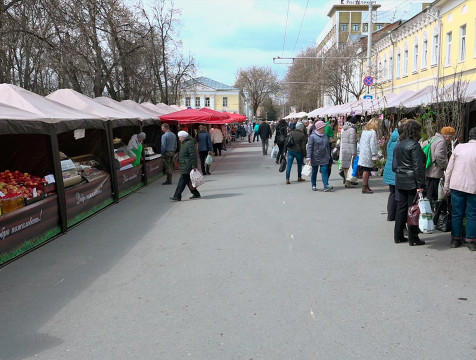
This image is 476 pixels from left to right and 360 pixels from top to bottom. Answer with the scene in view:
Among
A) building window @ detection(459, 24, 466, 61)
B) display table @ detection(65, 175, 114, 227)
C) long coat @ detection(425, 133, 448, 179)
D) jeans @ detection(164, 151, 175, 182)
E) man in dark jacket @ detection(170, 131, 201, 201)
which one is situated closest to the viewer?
long coat @ detection(425, 133, 448, 179)

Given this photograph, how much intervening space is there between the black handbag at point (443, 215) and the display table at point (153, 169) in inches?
349

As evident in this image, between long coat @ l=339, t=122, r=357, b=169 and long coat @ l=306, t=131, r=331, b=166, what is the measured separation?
529 millimetres

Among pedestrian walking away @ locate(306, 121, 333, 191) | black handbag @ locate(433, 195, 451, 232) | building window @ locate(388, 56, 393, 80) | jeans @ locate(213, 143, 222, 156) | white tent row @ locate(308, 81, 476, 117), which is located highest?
building window @ locate(388, 56, 393, 80)

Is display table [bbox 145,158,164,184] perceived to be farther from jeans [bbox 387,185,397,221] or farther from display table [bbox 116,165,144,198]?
jeans [bbox 387,185,397,221]

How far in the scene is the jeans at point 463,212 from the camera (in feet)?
18.4

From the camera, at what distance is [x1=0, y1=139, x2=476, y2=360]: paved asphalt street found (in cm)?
349

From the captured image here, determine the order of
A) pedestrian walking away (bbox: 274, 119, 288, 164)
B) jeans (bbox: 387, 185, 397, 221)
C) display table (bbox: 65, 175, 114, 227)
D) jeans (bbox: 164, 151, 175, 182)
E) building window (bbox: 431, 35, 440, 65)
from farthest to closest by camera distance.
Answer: building window (bbox: 431, 35, 440, 65) → pedestrian walking away (bbox: 274, 119, 288, 164) → jeans (bbox: 164, 151, 175, 182) → display table (bbox: 65, 175, 114, 227) → jeans (bbox: 387, 185, 397, 221)

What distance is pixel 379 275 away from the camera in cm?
498

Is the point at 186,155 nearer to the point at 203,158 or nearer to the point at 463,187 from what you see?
the point at 203,158

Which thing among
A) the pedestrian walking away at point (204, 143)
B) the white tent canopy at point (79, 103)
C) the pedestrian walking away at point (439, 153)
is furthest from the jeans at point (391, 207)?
the pedestrian walking away at point (204, 143)

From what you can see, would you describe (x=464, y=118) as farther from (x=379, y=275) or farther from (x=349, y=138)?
(x=379, y=275)

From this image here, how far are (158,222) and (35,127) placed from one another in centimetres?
263

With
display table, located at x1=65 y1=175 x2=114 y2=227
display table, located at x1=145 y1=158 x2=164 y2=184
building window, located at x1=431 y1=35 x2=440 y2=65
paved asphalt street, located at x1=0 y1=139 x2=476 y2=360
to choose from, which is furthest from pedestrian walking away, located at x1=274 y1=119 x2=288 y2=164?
building window, located at x1=431 y1=35 x2=440 y2=65

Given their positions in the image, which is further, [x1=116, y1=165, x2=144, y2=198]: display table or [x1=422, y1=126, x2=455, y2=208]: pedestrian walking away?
[x1=116, y1=165, x2=144, y2=198]: display table
